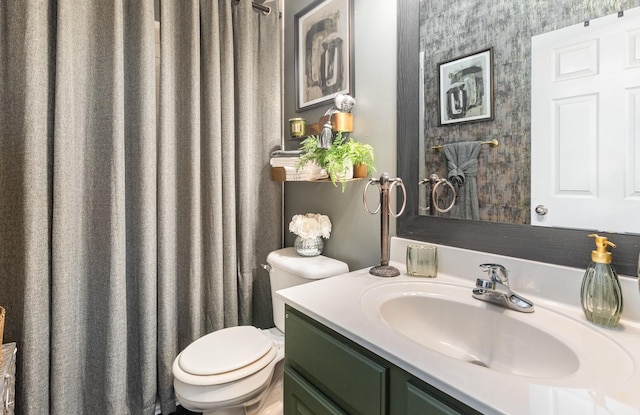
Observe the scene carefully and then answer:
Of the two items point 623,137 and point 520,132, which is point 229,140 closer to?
point 520,132

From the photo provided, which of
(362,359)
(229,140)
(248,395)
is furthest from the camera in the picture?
(229,140)

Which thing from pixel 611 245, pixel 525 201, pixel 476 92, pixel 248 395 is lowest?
pixel 248 395

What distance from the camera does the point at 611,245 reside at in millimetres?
699

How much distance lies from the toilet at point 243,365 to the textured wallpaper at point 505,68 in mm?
688

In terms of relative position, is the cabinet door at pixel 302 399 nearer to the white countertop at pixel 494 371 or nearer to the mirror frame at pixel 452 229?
the white countertop at pixel 494 371

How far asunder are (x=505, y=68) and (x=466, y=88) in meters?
0.12

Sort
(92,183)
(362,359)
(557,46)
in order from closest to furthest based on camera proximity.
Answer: (362,359)
(557,46)
(92,183)

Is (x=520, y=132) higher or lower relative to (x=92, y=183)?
higher

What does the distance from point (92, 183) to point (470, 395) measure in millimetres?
1489

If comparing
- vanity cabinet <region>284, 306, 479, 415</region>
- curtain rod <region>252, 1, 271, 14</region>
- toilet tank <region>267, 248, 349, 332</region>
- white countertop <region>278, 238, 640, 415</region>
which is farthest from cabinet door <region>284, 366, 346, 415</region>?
curtain rod <region>252, 1, 271, 14</region>

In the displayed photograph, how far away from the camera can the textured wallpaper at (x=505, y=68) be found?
0.83 m

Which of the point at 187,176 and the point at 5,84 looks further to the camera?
the point at 187,176

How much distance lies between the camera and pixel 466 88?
3.29 ft

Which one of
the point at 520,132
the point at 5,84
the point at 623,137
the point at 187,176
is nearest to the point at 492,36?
the point at 520,132
